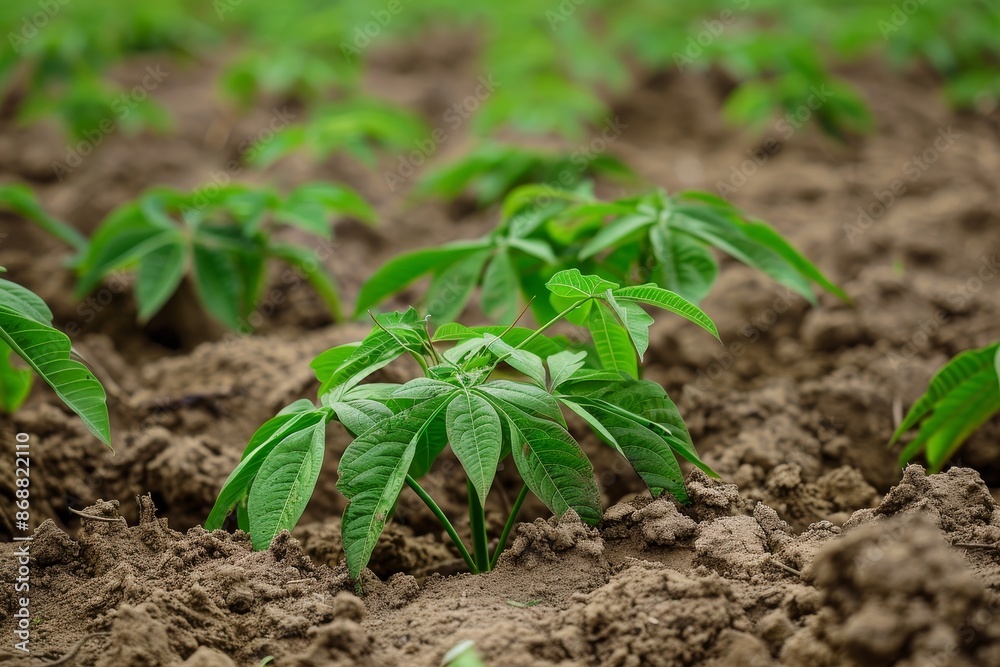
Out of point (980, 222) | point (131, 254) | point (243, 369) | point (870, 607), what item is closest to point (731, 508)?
point (870, 607)

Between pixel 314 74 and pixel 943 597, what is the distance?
11.5ft

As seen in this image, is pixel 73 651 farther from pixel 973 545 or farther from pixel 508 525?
pixel 973 545

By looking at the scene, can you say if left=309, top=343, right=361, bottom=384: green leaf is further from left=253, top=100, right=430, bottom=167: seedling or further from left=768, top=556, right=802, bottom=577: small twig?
left=253, top=100, right=430, bottom=167: seedling

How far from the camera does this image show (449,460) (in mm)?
1836

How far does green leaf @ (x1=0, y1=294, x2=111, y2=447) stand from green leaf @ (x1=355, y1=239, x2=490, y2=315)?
0.65m

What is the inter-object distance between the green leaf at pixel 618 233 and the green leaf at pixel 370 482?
63 cm

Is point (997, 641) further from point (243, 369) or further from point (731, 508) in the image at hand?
point (243, 369)

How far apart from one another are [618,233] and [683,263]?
15 centimetres

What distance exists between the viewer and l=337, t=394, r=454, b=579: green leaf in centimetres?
121

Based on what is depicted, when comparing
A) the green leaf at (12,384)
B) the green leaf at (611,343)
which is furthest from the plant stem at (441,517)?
the green leaf at (12,384)

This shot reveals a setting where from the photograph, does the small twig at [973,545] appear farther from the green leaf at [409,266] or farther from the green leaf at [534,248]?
the green leaf at [409,266]

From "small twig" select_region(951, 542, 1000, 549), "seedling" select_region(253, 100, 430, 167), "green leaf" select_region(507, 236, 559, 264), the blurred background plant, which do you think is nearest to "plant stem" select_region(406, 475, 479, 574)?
"green leaf" select_region(507, 236, 559, 264)

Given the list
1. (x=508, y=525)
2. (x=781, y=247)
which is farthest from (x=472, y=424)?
(x=781, y=247)

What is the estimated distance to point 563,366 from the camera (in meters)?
1.32
